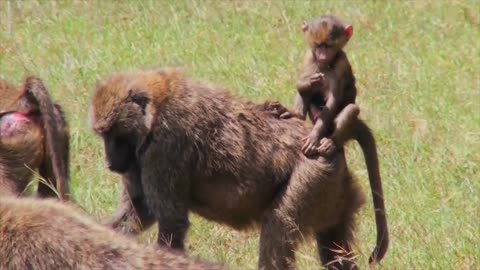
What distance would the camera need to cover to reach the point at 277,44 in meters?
11.8

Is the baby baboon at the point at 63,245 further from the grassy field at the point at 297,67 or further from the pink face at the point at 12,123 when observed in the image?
the pink face at the point at 12,123

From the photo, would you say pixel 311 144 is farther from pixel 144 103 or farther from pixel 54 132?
pixel 54 132

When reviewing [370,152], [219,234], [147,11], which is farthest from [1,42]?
[370,152]

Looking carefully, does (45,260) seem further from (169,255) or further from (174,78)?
(174,78)

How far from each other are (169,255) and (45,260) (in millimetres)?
440

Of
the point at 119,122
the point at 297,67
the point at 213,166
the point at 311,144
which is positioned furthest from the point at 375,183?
the point at 297,67

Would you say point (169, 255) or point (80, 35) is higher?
point (169, 255)

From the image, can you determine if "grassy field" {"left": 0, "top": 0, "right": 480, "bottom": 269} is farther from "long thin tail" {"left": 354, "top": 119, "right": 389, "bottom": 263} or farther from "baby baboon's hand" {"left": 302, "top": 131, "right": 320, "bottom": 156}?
"baby baboon's hand" {"left": 302, "top": 131, "right": 320, "bottom": 156}

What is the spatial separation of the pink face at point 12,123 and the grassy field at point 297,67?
714 millimetres

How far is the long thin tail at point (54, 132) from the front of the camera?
22.6 feet

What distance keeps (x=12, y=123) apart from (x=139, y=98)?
1.00 meters

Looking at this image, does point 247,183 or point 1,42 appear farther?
point 1,42

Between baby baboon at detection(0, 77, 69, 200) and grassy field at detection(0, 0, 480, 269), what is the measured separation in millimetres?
497

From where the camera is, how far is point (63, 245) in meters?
4.18
